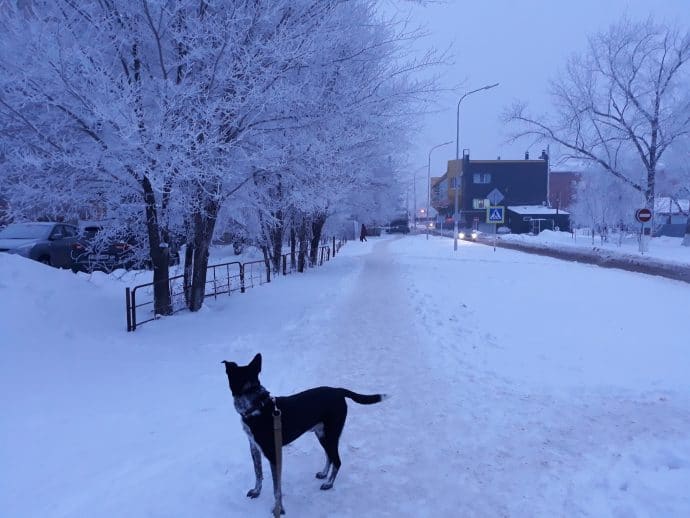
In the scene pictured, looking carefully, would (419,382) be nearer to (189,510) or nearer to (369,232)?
(189,510)

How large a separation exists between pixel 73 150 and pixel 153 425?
485 centimetres

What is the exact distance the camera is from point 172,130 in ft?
22.5

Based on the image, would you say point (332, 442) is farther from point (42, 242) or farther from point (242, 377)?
point (42, 242)

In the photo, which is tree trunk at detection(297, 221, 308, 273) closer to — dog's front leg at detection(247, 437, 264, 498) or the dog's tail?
the dog's tail

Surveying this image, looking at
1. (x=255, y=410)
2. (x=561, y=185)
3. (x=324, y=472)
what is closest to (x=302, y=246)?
(x=324, y=472)

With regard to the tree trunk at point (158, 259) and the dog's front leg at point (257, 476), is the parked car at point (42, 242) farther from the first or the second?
the dog's front leg at point (257, 476)

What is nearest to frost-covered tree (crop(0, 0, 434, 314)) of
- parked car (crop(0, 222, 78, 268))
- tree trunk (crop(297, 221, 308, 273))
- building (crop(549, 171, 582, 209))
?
parked car (crop(0, 222, 78, 268))

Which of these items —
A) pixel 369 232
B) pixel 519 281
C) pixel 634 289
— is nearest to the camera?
pixel 634 289

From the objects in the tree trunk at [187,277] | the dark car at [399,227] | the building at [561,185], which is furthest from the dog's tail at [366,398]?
the building at [561,185]

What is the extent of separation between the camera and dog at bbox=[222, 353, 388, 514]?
3.33 meters

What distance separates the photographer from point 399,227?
82.9 metres

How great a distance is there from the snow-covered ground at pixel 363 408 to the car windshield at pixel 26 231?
5072mm

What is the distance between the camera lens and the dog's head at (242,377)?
10.8ft

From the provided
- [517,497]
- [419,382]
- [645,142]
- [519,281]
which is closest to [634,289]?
[519,281]
